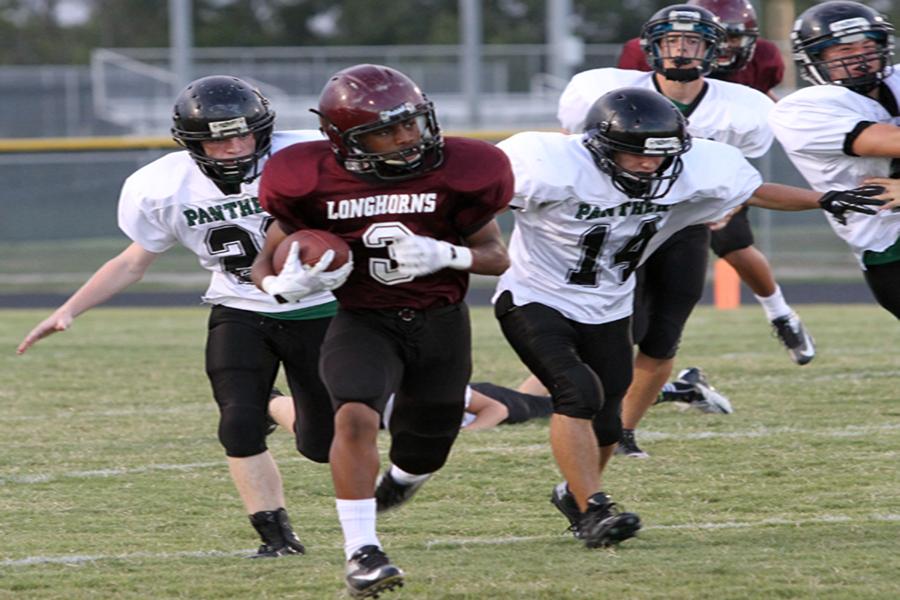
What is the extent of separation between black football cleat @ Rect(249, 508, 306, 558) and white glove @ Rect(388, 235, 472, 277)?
0.87m

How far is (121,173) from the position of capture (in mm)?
14539

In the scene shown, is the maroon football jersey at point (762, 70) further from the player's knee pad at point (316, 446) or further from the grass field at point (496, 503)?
the player's knee pad at point (316, 446)

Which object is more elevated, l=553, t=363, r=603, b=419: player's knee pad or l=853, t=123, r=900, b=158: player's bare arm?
l=853, t=123, r=900, b=158: player's bare arm

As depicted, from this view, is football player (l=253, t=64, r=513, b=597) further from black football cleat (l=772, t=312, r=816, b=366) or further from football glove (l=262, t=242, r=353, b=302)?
black football cleat (l=772, t=312, r=816, b=366)

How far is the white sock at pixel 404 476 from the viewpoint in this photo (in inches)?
171

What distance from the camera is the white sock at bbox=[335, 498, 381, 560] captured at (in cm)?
370

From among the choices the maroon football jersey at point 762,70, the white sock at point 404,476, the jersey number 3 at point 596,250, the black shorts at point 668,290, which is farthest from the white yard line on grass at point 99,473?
the maroon football jersey at point 762,70

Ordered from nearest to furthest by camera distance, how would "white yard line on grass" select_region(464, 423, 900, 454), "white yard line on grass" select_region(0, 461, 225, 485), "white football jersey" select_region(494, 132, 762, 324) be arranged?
1. "white football jersey" select_region(494, 132, 762, 324)
2. "white yard line on grass" select_region(0, 461, 225, 485)
3. "white yard line on grass" select_region(464, 423, 900, 454)

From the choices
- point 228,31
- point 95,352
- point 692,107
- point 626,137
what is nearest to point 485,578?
point 626,137

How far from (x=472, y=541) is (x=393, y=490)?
292 millimetres

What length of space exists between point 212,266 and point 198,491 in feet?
3.05

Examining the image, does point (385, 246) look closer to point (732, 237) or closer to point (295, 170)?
point (295, 170)

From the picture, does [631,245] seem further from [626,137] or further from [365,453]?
[365,453]

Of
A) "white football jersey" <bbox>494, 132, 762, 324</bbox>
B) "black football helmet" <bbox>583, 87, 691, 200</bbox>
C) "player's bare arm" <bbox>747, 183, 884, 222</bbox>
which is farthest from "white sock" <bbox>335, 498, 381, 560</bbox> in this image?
"player's bare arm" <bbox>747, 183, 884, 222</bbox>
